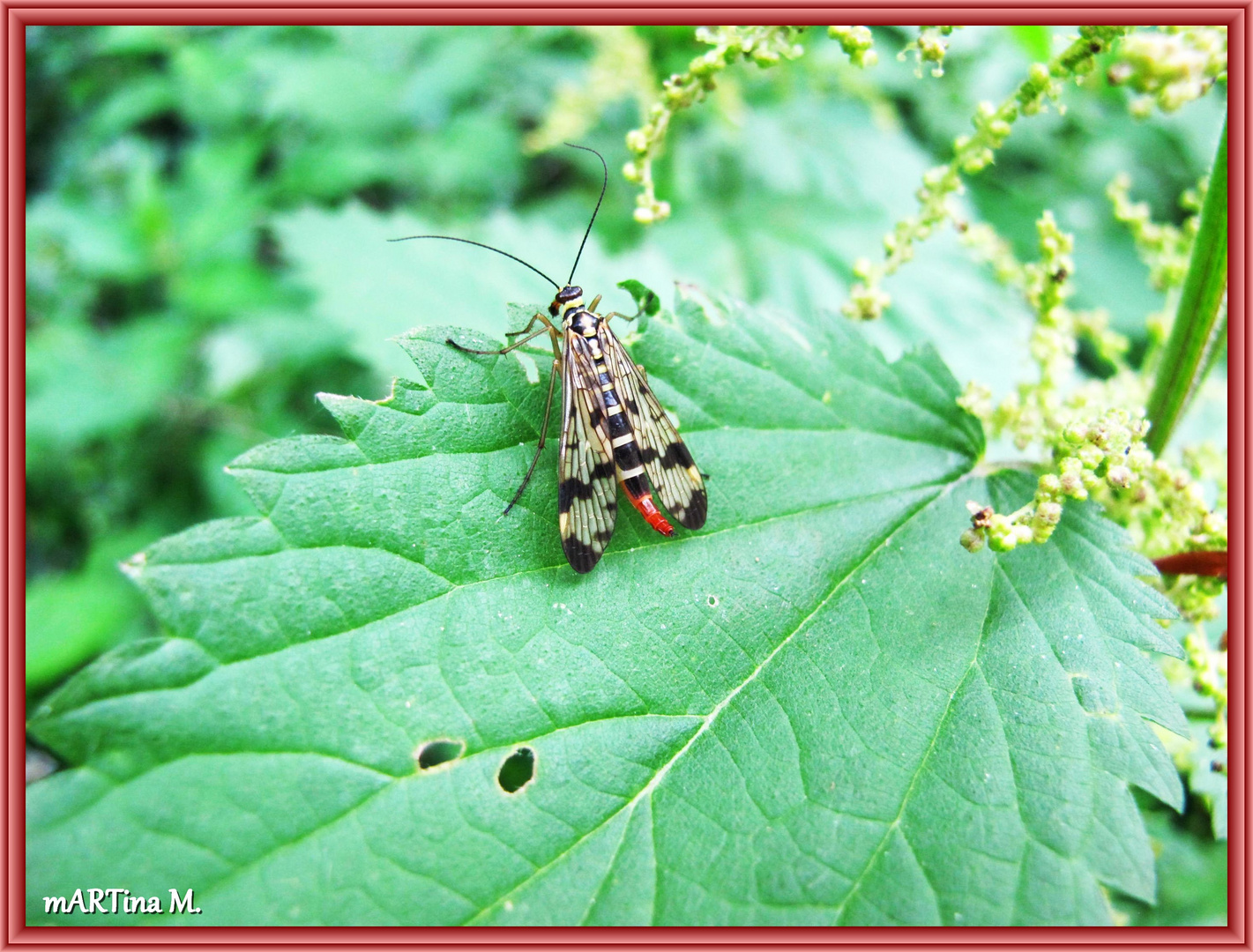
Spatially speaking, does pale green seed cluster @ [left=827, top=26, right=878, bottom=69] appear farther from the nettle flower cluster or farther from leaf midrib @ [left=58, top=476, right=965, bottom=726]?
leaf midrib @ [left=58, top=476, right=965, bottom=726]

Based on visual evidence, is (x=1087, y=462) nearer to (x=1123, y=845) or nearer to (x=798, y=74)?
(x=1123, y=845)

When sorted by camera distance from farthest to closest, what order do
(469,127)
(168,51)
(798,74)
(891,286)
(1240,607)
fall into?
(168,51) → (469,127) → (798,74) → (891,286) → (1240,607)

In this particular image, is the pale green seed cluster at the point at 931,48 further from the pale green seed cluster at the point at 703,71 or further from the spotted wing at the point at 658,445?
the spotted wing at the point at 658,445

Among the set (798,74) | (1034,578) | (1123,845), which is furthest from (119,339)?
(1123,845)

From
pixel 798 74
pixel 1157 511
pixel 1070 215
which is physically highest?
pixel 798 74

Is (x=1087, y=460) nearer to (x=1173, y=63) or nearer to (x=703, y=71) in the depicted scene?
(x=1173, y=63)

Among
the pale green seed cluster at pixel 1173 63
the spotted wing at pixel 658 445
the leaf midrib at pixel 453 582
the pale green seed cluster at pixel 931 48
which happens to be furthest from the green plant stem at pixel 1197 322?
the spotted wing at pixel 658 445

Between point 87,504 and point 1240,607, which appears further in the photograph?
point 87,504

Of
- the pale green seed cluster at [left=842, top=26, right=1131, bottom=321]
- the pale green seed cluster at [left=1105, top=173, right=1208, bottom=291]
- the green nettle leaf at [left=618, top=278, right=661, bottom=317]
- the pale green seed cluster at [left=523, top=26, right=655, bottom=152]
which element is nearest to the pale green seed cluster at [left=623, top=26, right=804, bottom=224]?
the green nettle leaf at [left=618, top=278, right=661, bottom=317]
